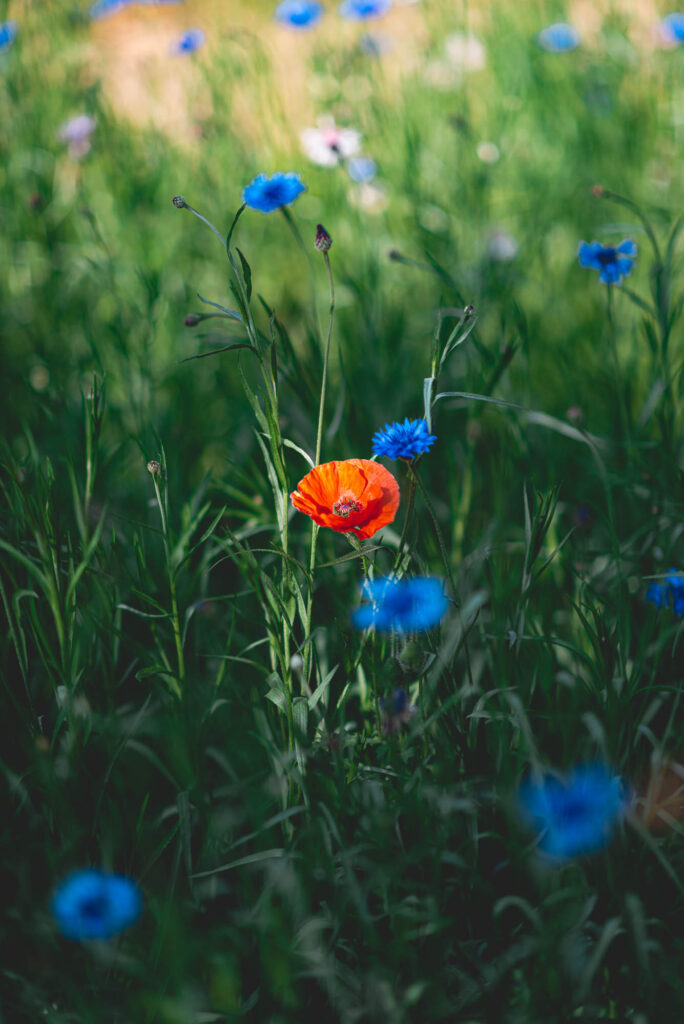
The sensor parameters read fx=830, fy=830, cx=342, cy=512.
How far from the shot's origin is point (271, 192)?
105 cm

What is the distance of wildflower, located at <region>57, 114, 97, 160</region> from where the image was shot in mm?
2137

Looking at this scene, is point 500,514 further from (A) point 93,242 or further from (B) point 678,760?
(A) point 93,242

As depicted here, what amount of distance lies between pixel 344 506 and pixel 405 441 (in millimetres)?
107

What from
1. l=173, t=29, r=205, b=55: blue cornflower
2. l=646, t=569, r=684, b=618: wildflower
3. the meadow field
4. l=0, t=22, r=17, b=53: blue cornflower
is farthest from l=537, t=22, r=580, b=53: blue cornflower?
l=646, t=569, r=684, b=618: wildflower

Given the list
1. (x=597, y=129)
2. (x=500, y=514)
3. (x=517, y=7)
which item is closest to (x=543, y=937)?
(x=500, y=514)

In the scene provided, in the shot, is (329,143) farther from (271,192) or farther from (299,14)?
(299,14)

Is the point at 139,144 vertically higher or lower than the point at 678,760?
higher

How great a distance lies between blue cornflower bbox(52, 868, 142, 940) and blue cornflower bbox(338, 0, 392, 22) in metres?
2.15

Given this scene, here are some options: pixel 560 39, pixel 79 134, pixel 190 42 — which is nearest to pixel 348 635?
pixel 79 134

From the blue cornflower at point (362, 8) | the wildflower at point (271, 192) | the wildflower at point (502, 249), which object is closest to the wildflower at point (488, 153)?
the wildflower at point (502, 249)

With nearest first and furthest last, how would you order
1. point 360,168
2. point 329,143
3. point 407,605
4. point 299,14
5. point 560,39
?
point 407,605, point 329,143, point 360,168, point 299,14, point 560,39

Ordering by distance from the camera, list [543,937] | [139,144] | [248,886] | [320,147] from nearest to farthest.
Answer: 1. [543,937]
2. [248,886]
3. [320,147]
4. [139,144]

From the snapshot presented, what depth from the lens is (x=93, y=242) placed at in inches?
82.0

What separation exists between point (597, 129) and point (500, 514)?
61.0 inches
